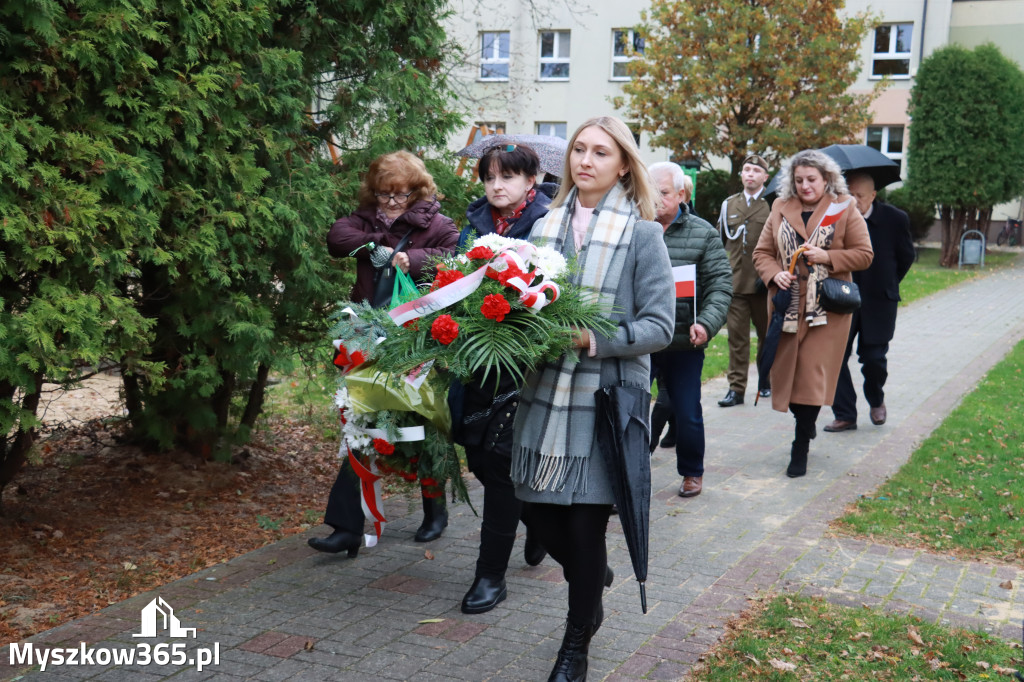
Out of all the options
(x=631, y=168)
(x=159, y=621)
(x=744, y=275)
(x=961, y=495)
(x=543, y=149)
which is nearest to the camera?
(x=631, y=168)

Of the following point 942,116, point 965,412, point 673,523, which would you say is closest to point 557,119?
point 942,116

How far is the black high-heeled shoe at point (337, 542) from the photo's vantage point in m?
5.38

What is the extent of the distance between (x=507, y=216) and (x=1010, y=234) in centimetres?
3382

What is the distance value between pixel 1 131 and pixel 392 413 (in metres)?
2.01

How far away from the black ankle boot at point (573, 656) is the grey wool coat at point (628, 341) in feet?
1.72

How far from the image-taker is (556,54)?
38.6 metres

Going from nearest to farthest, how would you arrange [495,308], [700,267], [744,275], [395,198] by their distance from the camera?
[495,308] < [395,198] < [700,267] < [744,275]

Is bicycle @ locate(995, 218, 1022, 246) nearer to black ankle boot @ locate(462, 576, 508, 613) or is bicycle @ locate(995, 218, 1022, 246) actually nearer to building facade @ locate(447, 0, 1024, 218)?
building facade @ locate(447, 0, 1024, 218)

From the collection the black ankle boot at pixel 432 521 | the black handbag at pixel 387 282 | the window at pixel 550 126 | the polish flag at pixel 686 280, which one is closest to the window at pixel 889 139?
the window at pixel 550 126

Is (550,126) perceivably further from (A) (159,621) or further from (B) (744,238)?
(A) (159,621)

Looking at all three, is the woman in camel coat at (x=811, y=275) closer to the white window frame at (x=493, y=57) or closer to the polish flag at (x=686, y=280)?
the polish flag at (x=686, y=280)

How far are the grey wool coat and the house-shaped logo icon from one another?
5.42ft

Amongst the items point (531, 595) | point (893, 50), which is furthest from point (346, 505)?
point (893, 50)

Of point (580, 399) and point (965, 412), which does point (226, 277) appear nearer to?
point (580, 399)
